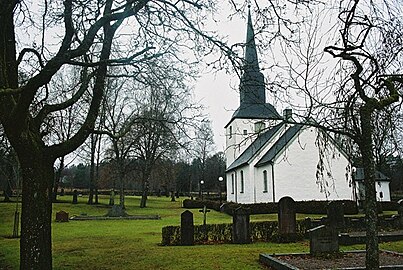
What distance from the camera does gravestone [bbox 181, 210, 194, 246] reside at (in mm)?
15031

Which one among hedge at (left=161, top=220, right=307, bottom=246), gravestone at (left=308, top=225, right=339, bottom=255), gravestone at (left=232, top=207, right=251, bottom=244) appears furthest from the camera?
hedge at (left=161, top=220, right=307, bottom=246)

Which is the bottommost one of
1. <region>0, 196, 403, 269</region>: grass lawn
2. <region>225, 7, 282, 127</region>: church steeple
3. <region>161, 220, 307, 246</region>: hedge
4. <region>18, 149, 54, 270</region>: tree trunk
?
<region>0, 196, 403, 269</region>: grass lawn

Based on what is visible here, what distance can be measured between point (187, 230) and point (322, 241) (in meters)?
5.20

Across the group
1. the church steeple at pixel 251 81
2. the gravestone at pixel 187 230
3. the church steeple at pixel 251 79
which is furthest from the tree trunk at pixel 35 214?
the gravestone at pixel 187 230

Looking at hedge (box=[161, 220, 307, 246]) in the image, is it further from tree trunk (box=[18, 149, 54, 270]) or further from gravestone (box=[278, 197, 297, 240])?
tree trunk (box=[18, 149, 54, 270])

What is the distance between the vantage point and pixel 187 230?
49.4ft

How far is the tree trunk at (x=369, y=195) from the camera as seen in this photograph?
21.5 feet

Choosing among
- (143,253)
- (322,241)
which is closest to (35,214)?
(143,253)

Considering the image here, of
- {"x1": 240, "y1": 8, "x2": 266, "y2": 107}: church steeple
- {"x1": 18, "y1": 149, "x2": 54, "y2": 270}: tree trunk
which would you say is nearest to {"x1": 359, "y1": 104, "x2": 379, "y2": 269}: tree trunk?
{"x1": 240, "y1": 8, "x2": 266, "y2": 107}: church steeple

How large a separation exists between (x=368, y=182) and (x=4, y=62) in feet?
22.9

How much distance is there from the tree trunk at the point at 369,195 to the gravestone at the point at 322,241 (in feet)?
16.0

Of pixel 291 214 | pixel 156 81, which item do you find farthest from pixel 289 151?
pixel 156 81

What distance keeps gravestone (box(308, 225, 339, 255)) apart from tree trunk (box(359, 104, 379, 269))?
489 centimetres

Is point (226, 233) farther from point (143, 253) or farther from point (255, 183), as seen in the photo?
point (255, 183)
